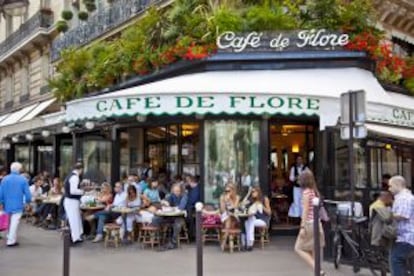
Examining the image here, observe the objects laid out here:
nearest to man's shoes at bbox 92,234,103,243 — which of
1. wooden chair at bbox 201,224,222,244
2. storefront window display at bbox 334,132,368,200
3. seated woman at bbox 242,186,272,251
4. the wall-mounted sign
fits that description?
wooden chair at bbox 201,224,222,244

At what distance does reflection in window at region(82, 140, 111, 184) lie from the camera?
20469 millimetres

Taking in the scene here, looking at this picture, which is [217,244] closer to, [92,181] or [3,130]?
[92,181]

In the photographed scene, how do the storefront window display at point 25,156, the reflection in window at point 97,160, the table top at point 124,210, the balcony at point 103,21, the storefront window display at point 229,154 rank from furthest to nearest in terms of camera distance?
the storefront window display at point 25,156, the balcony at point 103,21, the reflection in window at point 97,160, the storefront window display at point 229,154, the table top at point 124,210

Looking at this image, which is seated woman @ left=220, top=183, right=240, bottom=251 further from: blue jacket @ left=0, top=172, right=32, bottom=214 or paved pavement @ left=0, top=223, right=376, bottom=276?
blue jacket @ left=0, top=172, right=32, bottom=214

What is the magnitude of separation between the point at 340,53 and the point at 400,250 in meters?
7.57

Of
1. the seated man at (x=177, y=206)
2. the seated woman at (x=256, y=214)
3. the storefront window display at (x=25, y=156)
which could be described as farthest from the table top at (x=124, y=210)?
the storefront window display at (x=25, y=156)

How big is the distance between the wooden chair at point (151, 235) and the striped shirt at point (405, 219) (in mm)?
6115

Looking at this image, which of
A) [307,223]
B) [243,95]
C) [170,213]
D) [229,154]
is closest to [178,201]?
[170,213]

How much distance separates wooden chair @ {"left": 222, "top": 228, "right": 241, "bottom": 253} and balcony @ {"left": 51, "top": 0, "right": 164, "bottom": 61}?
1033cm

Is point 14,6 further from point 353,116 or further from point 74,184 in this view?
point 74,184

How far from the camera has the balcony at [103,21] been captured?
2227 cm

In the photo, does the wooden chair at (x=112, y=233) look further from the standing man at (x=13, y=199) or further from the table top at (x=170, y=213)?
the standing man at (x=13, y=199)

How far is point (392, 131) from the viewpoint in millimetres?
12016

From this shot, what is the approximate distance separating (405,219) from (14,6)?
5558 mm
